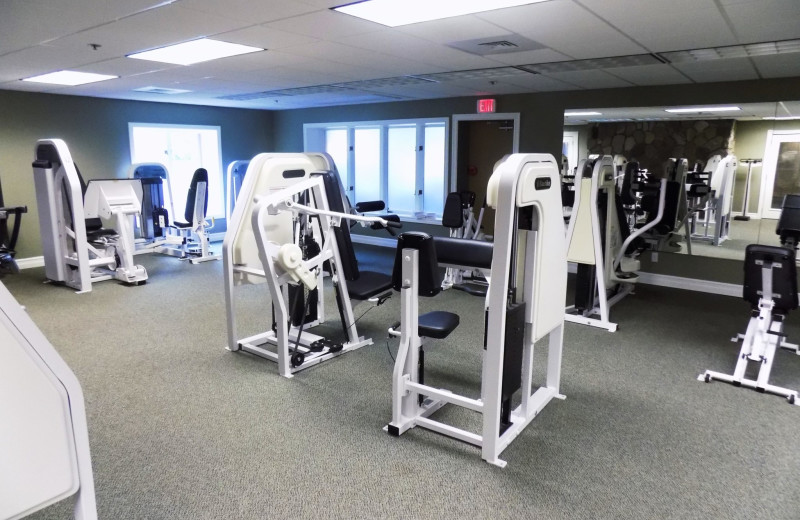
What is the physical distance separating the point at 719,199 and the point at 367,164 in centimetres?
518

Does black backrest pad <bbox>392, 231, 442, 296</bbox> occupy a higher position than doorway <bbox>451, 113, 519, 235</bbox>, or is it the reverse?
doorway <bbox>451, 113, 519, 235</bbox>

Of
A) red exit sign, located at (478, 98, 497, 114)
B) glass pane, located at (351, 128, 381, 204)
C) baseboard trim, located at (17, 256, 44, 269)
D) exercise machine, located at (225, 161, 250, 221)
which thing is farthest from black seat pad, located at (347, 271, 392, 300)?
baseboard trim, located at (17, 256, 44, 269)

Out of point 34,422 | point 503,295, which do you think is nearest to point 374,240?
point 503,295

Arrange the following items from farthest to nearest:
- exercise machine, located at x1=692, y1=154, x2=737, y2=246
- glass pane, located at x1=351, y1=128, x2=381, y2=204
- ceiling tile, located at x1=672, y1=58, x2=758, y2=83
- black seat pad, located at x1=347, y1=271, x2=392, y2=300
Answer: glass pane, located at x1=351, y1=128, x2=381, y2=204
exercise machine, located at x1=692, y1=154, x2=737, y2=246
ceiling tile, located at x1=672, y1=58, x2=758, y2=83
black seat pad, located at x1=347, y1=271, x2=392, y2=300

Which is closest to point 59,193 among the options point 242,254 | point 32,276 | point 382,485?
point 32,276

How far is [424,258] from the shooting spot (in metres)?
2.66

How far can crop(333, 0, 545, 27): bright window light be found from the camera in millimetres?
2838

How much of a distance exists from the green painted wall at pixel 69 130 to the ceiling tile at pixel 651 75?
6544mm

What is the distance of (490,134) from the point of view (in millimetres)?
7426

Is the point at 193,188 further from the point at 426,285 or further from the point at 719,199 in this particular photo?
the point at 719,199

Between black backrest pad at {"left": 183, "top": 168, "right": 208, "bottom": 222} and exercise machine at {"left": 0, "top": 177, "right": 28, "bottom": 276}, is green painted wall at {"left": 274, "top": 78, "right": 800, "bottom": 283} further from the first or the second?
exercise machine at {"left": 0, "top": 177, "right": 28, "bottom": 276}

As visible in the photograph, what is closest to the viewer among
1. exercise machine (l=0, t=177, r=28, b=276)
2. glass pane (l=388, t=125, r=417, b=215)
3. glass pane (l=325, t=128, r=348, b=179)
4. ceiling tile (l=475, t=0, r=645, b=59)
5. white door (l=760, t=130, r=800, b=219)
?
ceiling tile (l=475, t=0, r=645, b=59)

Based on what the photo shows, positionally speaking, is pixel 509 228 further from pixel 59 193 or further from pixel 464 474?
pixel 59 193

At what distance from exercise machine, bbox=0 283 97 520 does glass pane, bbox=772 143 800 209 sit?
245 inches
